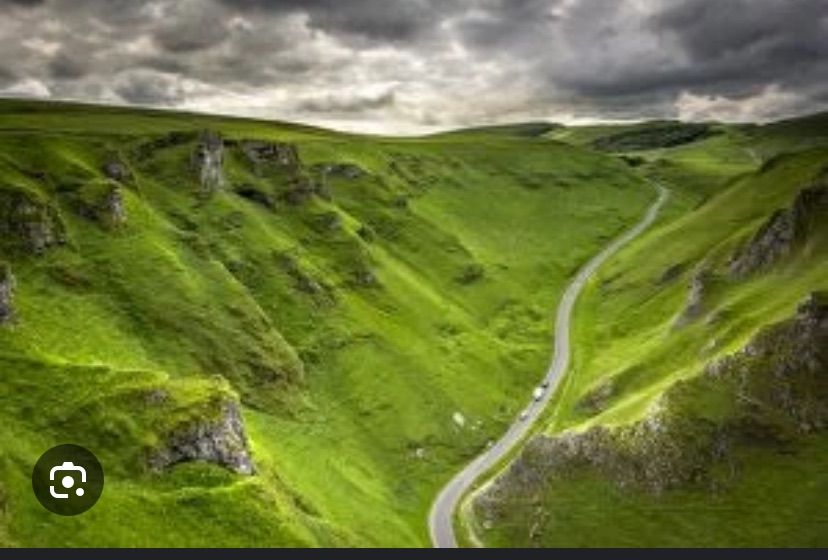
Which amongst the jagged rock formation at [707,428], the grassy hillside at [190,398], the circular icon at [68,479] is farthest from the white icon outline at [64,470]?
the jagged rock formation at [707,428]

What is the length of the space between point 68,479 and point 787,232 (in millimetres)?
141776

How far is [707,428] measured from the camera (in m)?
139

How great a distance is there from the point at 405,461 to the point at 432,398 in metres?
21.9

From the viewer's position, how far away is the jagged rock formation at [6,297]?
14312 cm

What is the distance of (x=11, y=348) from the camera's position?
449 feet

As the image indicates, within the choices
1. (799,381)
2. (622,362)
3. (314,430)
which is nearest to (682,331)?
(622,362)

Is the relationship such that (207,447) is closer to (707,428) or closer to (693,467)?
(693,467)

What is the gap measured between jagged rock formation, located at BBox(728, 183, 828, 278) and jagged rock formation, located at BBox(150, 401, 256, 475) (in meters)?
113

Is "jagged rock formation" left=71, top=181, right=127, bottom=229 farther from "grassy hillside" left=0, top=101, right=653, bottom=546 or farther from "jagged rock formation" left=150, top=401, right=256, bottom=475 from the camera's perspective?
"jagged rock formation" left=150, top=401, right=256, bottom=475

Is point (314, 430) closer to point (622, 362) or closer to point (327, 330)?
point (327, 330)

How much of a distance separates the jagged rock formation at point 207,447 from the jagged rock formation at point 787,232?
370 ft

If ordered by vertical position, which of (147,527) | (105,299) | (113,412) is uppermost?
(105,299)

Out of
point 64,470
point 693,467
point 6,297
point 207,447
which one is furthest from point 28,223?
point 693,467

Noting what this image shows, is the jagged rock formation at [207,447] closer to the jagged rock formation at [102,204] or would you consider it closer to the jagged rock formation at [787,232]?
the jagged rock formation at [102,204]
